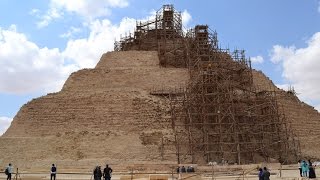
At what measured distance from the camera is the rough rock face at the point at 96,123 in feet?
108

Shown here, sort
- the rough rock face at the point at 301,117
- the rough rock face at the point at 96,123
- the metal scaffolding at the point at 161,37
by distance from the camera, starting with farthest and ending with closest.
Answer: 1. the metal scaffolding at the point at 161,37
2. the rough rock face at the point at 301,117
3. the rough rock face at the point at 96,123

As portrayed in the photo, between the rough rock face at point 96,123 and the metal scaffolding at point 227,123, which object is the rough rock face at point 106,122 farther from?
the metal scaffolding at point 227,123

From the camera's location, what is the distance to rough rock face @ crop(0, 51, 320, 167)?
32812 mm

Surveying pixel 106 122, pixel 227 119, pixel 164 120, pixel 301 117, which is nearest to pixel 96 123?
pixel 106 122

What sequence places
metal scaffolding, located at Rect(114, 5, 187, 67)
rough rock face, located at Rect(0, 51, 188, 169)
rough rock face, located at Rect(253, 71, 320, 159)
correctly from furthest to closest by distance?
metal scaffolding, located at Rect(114, 5, 187, 67) < rough rock face, located at Rect(253, 71, 320, 159) < rough rock face, located at Rect(0, 51, 188, 169)

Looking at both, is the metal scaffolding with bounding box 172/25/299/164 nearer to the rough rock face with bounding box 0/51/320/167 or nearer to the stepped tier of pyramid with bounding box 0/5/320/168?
the stepped tier of pyramid with bounding box 0/5/320/168

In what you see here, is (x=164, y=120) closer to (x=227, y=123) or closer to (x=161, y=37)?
(x=227, y=123)

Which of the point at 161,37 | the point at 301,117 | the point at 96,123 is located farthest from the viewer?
the point at 161,37

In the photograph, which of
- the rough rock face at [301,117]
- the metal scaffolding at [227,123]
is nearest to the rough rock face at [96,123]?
the metal scaffolding at [227,123]

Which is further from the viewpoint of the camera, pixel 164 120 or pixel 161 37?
pixel 161 37

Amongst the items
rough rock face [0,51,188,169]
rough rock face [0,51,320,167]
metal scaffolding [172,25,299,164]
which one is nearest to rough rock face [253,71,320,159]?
rough rock face [0,51,320,167]

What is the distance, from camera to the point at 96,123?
35.4m

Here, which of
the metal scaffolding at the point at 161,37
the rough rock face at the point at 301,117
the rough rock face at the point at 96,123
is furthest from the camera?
the metal scaffolding at the point at 161,37

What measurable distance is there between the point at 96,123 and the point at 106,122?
0.73m
